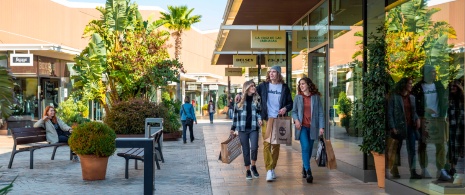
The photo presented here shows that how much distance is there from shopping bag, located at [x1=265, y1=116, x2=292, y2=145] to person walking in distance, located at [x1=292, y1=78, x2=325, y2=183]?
199 millimetres

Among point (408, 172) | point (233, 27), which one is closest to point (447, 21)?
point (408, 172)

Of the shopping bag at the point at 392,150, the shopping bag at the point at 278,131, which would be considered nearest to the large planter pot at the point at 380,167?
the shopping bag at the point at 392,150

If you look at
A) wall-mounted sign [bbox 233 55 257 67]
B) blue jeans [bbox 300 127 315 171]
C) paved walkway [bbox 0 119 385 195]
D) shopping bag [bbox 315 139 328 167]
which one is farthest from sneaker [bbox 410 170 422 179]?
wall-mounted sign [bbox 233 55 257 67]

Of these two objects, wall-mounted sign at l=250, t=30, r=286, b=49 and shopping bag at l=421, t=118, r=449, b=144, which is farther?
wall-mounted sign at l=250, t=30, r=286, b=49

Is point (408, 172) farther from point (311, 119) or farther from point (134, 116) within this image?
point (134, 116)

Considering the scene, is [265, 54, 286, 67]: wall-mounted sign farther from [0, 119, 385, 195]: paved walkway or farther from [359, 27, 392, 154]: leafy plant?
[359, 27, 392, 154]: leafy plant

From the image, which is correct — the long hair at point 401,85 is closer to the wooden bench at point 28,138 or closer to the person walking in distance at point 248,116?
the person walking in distance at point 248,116

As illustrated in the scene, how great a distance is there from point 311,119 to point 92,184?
3.75m

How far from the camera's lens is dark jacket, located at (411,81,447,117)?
6.63 metres

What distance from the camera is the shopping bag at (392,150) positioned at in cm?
830

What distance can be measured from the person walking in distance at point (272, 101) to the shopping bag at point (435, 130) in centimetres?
288

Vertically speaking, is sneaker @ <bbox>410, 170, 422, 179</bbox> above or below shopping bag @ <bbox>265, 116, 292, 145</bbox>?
below

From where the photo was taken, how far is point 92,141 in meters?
10.1

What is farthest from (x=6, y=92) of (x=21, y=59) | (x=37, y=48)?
(x=37, y=48)
